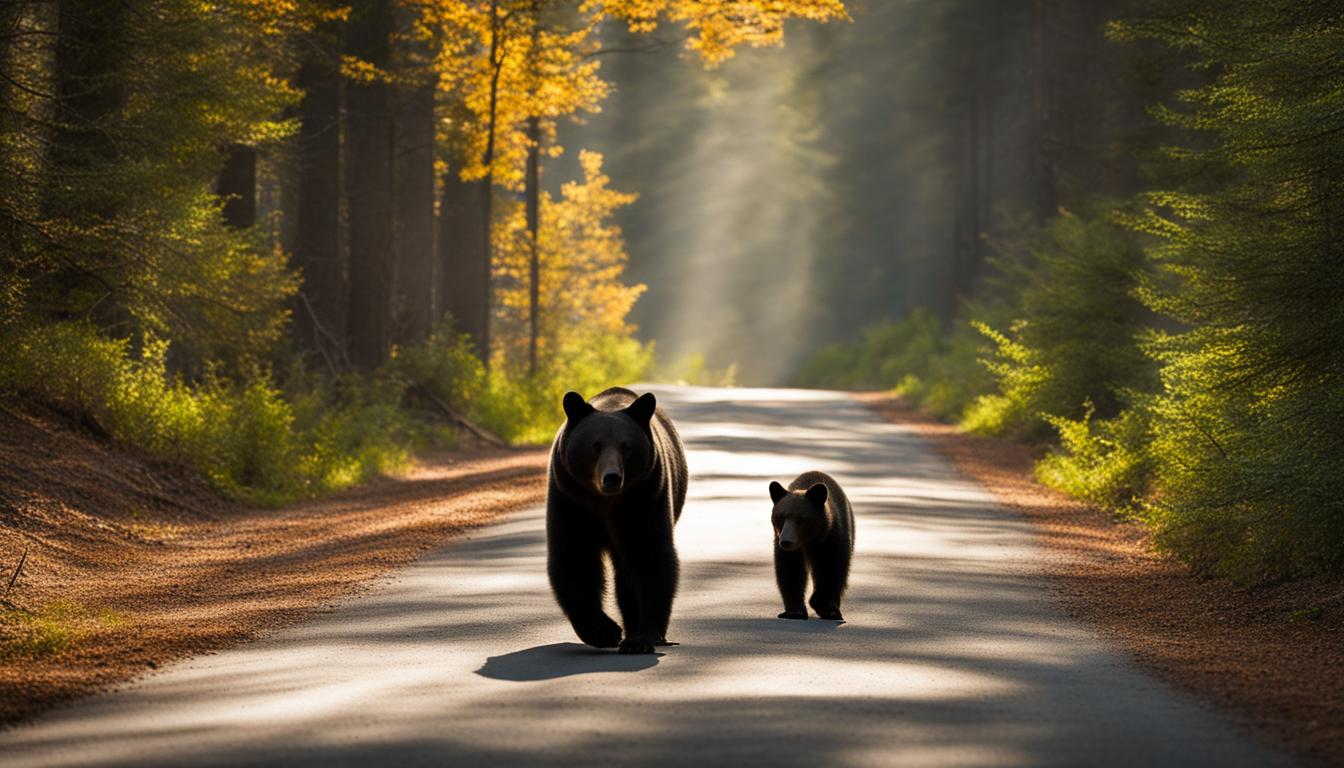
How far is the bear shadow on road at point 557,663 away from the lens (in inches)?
337

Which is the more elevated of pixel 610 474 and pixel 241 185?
pixel 241 185

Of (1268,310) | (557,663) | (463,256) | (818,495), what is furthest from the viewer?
(463,256)

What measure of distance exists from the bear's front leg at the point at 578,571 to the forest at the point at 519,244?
5.21 m

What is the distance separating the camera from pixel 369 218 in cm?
3130

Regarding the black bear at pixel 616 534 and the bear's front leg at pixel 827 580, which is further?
the bear's front leg at pixel 827 580

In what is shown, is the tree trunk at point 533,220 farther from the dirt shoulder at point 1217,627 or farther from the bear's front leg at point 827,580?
the bear's front leg at point 827,580

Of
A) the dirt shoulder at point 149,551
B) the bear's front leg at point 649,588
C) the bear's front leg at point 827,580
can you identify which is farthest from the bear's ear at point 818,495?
the dirt shoulder at point 149,551

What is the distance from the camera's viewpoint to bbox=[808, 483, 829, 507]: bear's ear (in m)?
11.6

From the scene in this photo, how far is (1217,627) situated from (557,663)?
5.09 meters

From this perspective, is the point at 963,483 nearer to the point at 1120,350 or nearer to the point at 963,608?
the point at 1120,350

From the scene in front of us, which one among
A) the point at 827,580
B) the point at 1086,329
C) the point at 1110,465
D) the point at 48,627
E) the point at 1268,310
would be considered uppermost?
the point at 1086,329

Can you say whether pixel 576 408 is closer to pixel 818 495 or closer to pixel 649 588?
pixel 649 588

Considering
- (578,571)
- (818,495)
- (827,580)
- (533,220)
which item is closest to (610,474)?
(578,571)

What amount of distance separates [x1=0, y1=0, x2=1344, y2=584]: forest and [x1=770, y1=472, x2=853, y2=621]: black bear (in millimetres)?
2983
